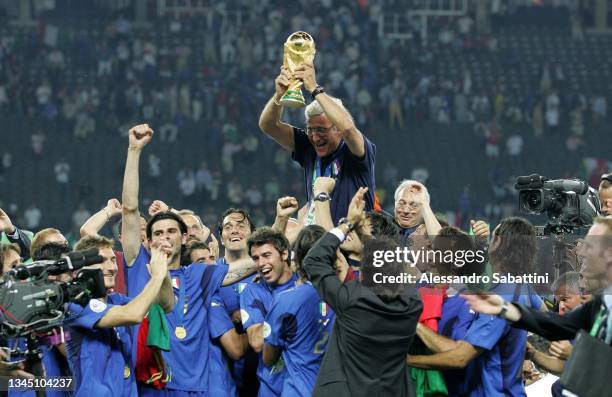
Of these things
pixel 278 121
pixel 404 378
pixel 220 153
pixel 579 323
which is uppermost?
pixel 278 121

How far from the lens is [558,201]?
6.73m

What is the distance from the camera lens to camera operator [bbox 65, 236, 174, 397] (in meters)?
5.76

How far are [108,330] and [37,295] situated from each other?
0.79 m

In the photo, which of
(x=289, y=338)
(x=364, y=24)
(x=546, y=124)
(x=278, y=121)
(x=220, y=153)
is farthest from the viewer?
(x=364, y=24)

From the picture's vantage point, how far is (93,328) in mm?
5812

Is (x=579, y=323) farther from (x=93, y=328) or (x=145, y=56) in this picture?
(x=145, y=56)

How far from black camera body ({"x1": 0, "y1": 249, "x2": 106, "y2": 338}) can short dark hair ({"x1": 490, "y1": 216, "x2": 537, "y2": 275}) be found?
1958 millimetres

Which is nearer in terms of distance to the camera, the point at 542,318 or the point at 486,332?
the point at 542,318

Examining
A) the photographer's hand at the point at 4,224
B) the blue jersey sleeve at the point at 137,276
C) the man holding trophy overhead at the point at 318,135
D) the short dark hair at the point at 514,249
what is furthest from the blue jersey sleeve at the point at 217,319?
the photographer's hand at the point at 4,224

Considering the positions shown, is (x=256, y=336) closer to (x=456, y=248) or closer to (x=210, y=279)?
(x=210, y=279)

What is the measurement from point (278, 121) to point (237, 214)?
64cm

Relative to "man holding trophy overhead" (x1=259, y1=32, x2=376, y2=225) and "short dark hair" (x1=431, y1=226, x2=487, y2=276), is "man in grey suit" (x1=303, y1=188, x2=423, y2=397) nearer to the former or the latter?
"short dark hair" (x1=431, y1=226, x2=487, y2=276)

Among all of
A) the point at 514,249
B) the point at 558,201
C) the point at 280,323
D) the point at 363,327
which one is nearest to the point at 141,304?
the point at 280,323

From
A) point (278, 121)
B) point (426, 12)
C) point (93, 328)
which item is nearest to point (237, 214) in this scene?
point (278, 121)
